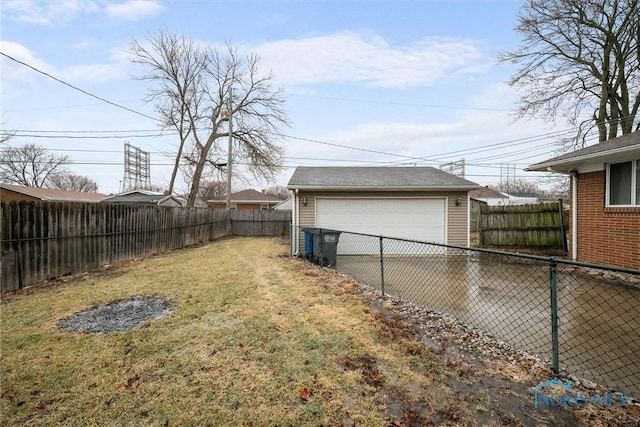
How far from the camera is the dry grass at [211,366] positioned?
7.23ft

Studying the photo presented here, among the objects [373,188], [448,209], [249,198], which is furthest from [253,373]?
[249,198]

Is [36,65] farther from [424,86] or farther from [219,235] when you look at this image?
[424,86]

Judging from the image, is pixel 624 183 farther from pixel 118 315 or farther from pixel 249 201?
pixel 249 201

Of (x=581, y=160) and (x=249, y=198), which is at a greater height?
(x=249, y=198)

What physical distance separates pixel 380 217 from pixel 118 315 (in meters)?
7.89

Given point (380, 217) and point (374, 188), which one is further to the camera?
point (380, 217)

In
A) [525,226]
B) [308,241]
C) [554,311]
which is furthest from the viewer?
[525,226]

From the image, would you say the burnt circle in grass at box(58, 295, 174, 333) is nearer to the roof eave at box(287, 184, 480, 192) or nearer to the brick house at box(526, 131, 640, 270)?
the roof eave at box(287, 184, 480, 192)

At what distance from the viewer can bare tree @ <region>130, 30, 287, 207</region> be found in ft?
65.9

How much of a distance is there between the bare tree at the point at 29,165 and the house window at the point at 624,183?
44.9 m

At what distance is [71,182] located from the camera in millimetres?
45500

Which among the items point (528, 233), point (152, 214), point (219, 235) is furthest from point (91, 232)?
point (528, 233)

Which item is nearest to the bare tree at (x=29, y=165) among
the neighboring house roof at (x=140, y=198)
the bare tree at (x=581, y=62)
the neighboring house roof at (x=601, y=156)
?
the neighboring house roof at (x=140, y=198)

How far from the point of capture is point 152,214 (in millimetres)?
10492
